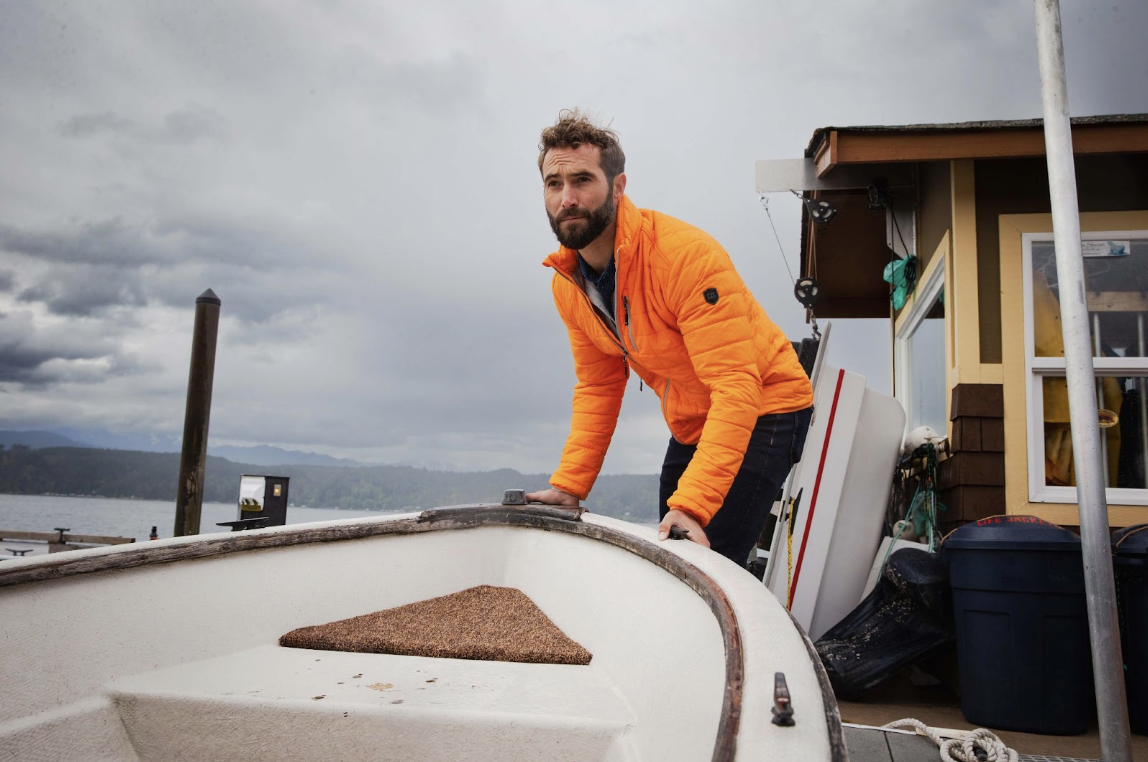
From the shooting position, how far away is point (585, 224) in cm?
240

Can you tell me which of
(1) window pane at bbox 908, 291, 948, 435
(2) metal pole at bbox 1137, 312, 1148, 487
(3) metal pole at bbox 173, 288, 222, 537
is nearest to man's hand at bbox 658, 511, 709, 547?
(2) metal pole at bbox 1137, 312, 1148, 487

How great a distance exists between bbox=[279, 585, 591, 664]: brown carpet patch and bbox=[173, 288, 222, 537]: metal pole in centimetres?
637

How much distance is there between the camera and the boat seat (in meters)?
1.54

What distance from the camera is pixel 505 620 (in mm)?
2404

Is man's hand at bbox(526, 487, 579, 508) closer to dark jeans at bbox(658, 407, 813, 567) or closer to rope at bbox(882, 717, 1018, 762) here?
dark jeans at bbox(658, 407, 813, 567)

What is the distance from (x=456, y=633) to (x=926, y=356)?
515 centimetres

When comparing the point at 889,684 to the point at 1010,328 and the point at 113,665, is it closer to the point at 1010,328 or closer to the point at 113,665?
the point at 1010,328

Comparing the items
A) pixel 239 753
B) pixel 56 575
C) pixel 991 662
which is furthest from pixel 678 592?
pixel 991 662

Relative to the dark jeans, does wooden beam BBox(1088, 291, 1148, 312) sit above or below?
above

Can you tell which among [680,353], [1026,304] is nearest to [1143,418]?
[1026,304]

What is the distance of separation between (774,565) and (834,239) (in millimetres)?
3878

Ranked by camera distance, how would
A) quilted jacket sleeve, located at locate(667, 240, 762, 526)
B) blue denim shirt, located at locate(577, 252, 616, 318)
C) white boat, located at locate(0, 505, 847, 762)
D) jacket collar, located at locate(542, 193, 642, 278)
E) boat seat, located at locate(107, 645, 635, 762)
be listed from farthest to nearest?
→ blue denim shirt, located at locate(577, 252, 616, 318) < jacket collar, located at locate(542, 193, 642, 278) < quilted jacket sleeve, located at locate(667, 240, 762, 526) < boat seat, located at locate(107, 645, 635, 762) < white boat, located at locate(0, 505, 847, 762)

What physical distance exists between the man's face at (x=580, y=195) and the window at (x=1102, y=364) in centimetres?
281

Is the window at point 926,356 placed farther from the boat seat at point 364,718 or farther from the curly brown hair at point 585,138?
the boat seat at point 364,718
